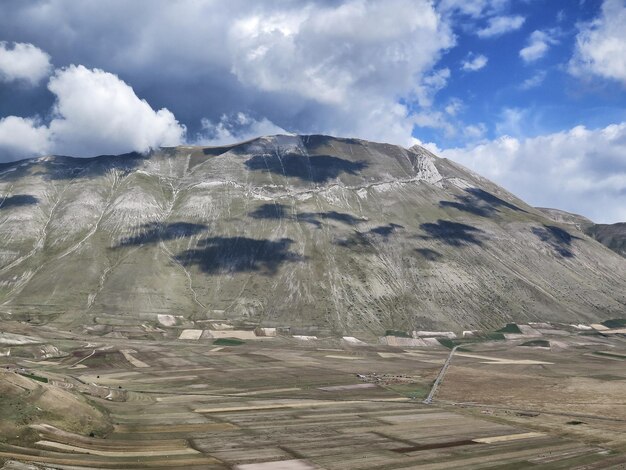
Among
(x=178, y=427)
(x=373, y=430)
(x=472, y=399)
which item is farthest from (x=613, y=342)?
(x=178, y=427)

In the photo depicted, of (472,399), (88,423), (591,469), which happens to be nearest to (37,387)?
(88,423)

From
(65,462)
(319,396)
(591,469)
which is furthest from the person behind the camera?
(319,396)

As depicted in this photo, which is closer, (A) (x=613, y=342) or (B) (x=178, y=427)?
(B) (x=178, y=427)

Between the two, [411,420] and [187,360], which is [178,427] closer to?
A: [411,420]

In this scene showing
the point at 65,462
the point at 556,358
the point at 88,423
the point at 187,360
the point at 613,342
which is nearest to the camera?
the point at 65,462

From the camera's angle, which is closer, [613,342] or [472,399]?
[472,399]

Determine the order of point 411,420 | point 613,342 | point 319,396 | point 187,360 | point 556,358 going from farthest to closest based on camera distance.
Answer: point 613,342
point 556,358
point 187,360
point 319,396
point 411,420

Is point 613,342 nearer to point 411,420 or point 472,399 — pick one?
point 472,399

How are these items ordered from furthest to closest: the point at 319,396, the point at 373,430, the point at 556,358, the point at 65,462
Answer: the point at 556,358 < the point at 319,396 < the point at 373,430 < the point at 65,462

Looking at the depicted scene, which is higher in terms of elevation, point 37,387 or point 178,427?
point 37,387
